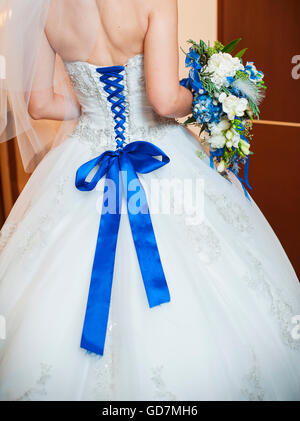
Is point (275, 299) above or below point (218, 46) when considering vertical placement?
below

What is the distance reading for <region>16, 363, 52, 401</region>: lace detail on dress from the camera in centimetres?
129

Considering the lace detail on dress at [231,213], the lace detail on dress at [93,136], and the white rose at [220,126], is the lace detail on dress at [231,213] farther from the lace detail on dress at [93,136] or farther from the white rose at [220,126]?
the lace detail on dress at [93,136]

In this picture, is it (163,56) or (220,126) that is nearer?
(163,56)

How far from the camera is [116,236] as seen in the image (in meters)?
1.41

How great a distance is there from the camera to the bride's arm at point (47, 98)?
1.56 m

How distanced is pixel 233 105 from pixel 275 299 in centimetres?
62

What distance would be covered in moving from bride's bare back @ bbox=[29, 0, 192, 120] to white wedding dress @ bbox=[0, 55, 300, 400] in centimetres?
6

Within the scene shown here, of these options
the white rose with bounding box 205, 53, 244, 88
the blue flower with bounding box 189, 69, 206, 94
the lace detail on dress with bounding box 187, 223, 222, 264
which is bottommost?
the lace detail on dress with bounding box 187, 223, 222, 264

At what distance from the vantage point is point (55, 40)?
1.50 m

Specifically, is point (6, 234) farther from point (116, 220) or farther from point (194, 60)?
point (194, 60)

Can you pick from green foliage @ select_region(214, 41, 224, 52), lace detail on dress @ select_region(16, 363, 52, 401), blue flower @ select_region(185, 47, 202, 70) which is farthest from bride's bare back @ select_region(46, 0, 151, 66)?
lace detail on dress @ select_region(16, 363, 52, 401)

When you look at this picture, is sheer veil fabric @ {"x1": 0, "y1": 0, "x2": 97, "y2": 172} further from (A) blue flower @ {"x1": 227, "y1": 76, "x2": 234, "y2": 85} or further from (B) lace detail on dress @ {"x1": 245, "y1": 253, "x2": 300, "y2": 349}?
(B) lace detail on dress @ {"x1": 245, "y1": 253, "x2": 300, "y2": 349}

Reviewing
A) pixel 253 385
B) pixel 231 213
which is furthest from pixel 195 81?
pixel 253 385

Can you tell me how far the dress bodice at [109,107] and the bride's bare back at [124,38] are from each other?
36mm
